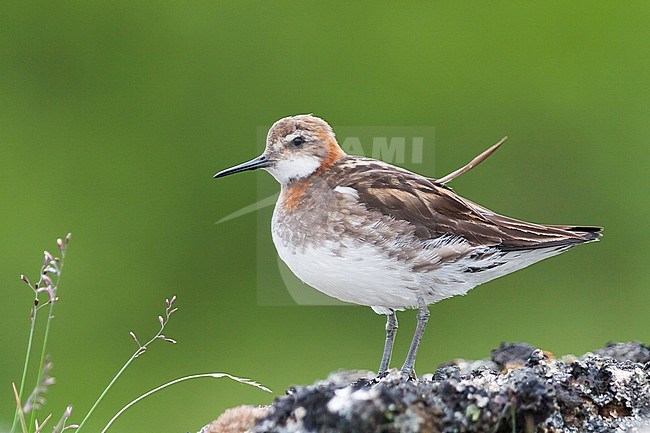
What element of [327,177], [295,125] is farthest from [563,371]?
[295,125]

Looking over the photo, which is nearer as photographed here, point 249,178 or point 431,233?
point 431,233

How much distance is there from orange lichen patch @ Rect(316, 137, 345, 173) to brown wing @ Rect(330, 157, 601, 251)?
0.15 metres

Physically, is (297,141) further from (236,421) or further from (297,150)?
(236,421)

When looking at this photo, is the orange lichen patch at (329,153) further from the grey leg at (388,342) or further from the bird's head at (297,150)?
the grey leg at (388,342)

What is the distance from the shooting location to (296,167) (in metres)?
3.97

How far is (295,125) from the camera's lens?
13.1 feet

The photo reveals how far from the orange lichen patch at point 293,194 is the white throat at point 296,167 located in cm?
4

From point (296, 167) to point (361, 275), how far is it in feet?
2.33

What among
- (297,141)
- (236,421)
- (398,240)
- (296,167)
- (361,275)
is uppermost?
(297,141)

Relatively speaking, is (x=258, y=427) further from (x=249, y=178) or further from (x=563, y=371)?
(x=249, y=178)

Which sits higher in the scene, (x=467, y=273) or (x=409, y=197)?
(x=409, y=197)

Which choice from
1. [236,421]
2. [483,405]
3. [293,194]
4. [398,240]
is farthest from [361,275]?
[483,405]

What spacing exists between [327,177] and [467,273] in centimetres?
76

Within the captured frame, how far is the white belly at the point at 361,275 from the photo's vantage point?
11.5ft
